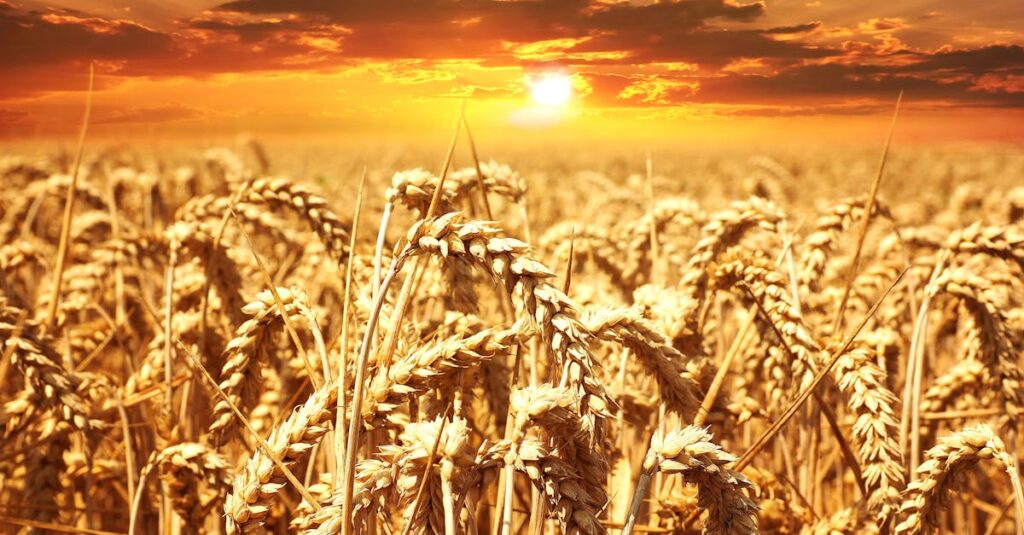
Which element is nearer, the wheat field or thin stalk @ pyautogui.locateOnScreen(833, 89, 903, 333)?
the wheat field

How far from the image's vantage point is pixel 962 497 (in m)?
2.87

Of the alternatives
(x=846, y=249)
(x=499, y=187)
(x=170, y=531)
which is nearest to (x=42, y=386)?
(x=170, y=531)

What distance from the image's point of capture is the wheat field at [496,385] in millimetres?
1334

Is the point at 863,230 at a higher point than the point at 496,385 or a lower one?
higher

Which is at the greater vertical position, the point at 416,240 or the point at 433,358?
the point at 416,240

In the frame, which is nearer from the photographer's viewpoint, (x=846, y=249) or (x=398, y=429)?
(x=398, y=429)

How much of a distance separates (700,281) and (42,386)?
187 cm

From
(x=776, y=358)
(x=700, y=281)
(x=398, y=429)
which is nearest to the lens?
(x=398, y=429)

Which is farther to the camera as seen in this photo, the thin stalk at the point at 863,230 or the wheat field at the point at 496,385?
the thin stalk at the point at 863,230

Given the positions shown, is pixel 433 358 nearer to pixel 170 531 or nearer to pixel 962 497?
pixel 170 531

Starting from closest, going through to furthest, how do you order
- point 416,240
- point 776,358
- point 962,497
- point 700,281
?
point 416,240
point 776,358
point 700,281
point 962,497

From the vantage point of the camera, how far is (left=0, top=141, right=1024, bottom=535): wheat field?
133 cm

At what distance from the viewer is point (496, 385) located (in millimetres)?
2172

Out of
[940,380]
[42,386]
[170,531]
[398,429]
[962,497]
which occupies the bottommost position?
[962,497]
